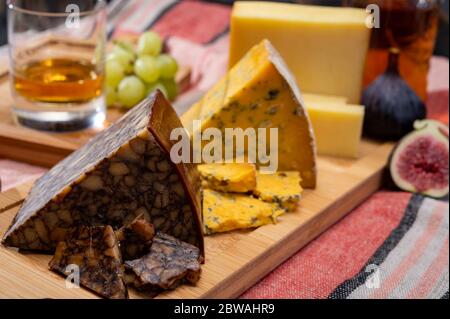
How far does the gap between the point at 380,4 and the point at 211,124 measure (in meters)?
0.78

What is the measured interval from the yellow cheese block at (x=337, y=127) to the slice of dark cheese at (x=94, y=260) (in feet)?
2.88

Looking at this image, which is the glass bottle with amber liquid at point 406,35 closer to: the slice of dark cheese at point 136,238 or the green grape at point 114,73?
the green grape at point 114,73

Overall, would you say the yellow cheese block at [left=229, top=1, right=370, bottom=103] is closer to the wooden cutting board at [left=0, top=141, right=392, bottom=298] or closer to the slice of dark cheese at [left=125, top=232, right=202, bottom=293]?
the wooden cutting board at [left=0, top=141, right=392, bottom=298]

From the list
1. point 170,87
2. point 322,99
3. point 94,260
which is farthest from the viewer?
point 170,87

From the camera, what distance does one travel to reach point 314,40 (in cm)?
220

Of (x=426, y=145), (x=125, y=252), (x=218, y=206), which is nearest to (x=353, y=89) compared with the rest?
(x=426, y=145)

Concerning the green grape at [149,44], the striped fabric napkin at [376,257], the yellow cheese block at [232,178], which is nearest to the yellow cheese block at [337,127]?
the striped fabric napkin at [376,257]

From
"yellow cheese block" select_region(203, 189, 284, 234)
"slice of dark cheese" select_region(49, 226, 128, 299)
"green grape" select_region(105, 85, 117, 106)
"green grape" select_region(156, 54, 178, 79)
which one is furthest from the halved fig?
"slice of dark cheese" select_region(49, 226, 128, 299)

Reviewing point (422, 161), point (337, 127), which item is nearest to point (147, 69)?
point (337, 127)

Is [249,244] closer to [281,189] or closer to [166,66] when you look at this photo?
[281,189]

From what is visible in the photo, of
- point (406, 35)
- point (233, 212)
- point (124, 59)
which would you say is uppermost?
point (406, 35)

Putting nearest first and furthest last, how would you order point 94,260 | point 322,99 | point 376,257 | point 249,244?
point 94,260 < point 249,244 < point 376,257 < point 322,99

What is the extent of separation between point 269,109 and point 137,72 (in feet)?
2.32

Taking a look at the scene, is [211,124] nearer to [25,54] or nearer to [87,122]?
[87,122]
